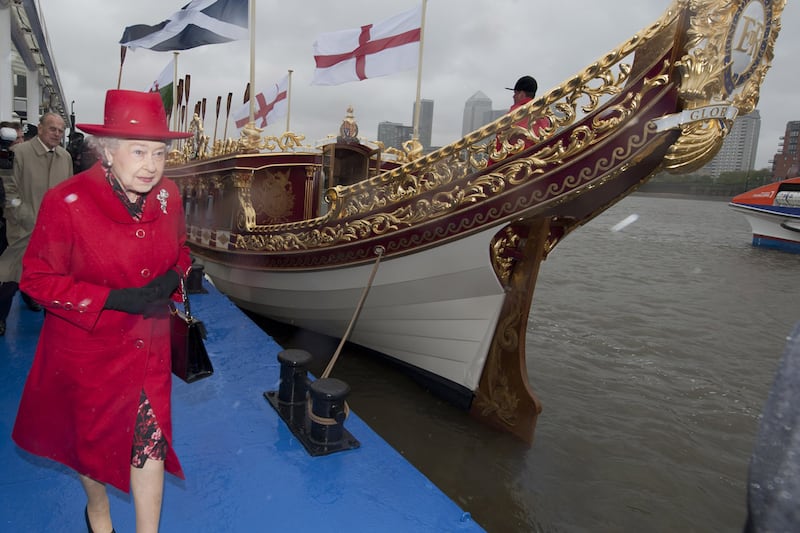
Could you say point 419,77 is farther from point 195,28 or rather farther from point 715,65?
point 715,65

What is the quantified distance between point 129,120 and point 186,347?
0.80 meters

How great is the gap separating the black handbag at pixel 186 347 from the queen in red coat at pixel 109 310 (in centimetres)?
24

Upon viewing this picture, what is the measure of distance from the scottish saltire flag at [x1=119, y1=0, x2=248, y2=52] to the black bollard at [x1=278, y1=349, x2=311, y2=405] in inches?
189

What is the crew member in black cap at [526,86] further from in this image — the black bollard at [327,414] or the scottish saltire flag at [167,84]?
the scottish saltire flag at [167,84]

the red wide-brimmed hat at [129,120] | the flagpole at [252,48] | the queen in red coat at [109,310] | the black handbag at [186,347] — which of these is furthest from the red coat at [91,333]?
the flagpole at [252,48]

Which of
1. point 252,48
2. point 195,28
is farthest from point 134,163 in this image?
point 195,28

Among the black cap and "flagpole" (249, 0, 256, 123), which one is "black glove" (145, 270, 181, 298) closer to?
the black cap

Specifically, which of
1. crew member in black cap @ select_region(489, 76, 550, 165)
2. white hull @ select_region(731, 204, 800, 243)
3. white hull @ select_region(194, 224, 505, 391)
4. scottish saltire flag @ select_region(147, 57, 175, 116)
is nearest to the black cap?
crew member in black cap @ select_region(489, 76, 550, 165)

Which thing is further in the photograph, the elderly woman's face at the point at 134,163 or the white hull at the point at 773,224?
the white hull at the point at 773,224

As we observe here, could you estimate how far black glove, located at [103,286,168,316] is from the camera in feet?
4.47

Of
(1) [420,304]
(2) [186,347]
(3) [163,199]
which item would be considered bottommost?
(1) [420,304]

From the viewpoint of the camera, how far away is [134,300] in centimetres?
138

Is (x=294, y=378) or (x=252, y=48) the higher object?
(x=252, y=48)

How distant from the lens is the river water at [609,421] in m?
3.62
